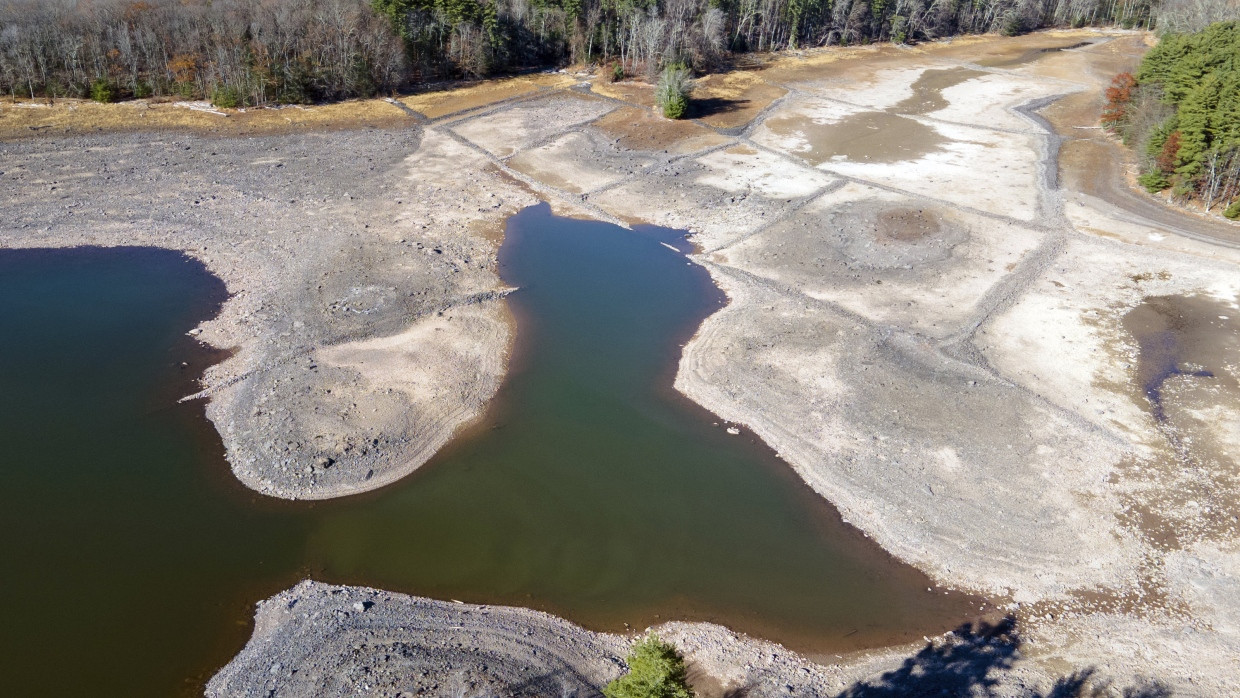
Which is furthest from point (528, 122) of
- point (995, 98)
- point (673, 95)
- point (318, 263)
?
point (995, 98)

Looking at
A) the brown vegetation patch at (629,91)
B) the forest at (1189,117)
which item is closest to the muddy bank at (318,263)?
the brown vegetation patch at (629,91)

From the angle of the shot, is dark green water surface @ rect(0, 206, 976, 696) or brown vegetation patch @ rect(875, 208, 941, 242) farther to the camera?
brown vegetation patch @ rect(875, 208, 941, 242)

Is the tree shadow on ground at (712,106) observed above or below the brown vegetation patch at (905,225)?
above

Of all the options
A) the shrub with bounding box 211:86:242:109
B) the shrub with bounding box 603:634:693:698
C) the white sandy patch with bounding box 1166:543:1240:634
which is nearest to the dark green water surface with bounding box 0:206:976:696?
the shrub with bounding box 603:634:693:698

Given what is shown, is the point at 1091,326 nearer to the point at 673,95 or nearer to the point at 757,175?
the point at 757,175

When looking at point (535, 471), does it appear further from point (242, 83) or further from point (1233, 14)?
point (1233, 14)

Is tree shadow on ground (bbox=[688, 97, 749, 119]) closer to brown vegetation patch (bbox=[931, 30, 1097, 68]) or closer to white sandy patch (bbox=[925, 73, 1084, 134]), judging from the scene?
white sandy patch (bbox=[925, 73, 1084, 134])

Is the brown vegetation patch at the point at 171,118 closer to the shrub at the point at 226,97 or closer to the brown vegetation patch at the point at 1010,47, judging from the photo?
the shrub at the point at 226,97
